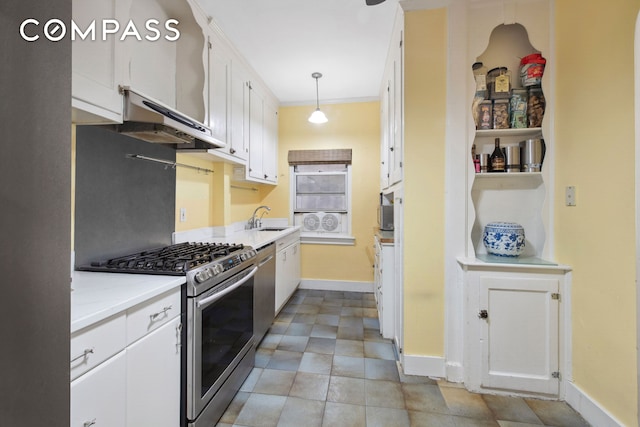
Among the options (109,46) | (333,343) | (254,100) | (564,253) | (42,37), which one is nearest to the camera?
(42,37)

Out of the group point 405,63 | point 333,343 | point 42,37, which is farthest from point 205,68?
point 333,343

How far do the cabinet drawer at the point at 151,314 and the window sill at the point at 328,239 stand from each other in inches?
109

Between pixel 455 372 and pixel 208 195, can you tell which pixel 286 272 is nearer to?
pixel 208 195

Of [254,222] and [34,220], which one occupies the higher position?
[34,220]

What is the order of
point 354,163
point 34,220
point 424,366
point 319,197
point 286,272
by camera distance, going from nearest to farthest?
point 34,220 → point 424,366 → point 286,272 → point 354,163 → point 319,197

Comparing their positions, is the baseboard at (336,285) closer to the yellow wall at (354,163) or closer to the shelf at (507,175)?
the yellow wall at (354,163)

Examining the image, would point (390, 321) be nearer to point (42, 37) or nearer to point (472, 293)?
point (472, 293)

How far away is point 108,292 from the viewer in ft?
3.55

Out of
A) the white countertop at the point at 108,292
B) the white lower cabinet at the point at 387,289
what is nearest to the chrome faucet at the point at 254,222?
the white lower cabinet at the point at 387,289

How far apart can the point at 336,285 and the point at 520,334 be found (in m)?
2.42

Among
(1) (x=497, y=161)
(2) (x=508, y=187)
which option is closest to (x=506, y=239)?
(2) (x=508, y=187)

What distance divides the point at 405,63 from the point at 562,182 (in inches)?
50.6

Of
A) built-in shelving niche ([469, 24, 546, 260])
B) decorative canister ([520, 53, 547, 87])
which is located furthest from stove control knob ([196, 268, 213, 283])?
decorative canister ([520, 53, 547, 87])

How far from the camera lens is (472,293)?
1852mm
